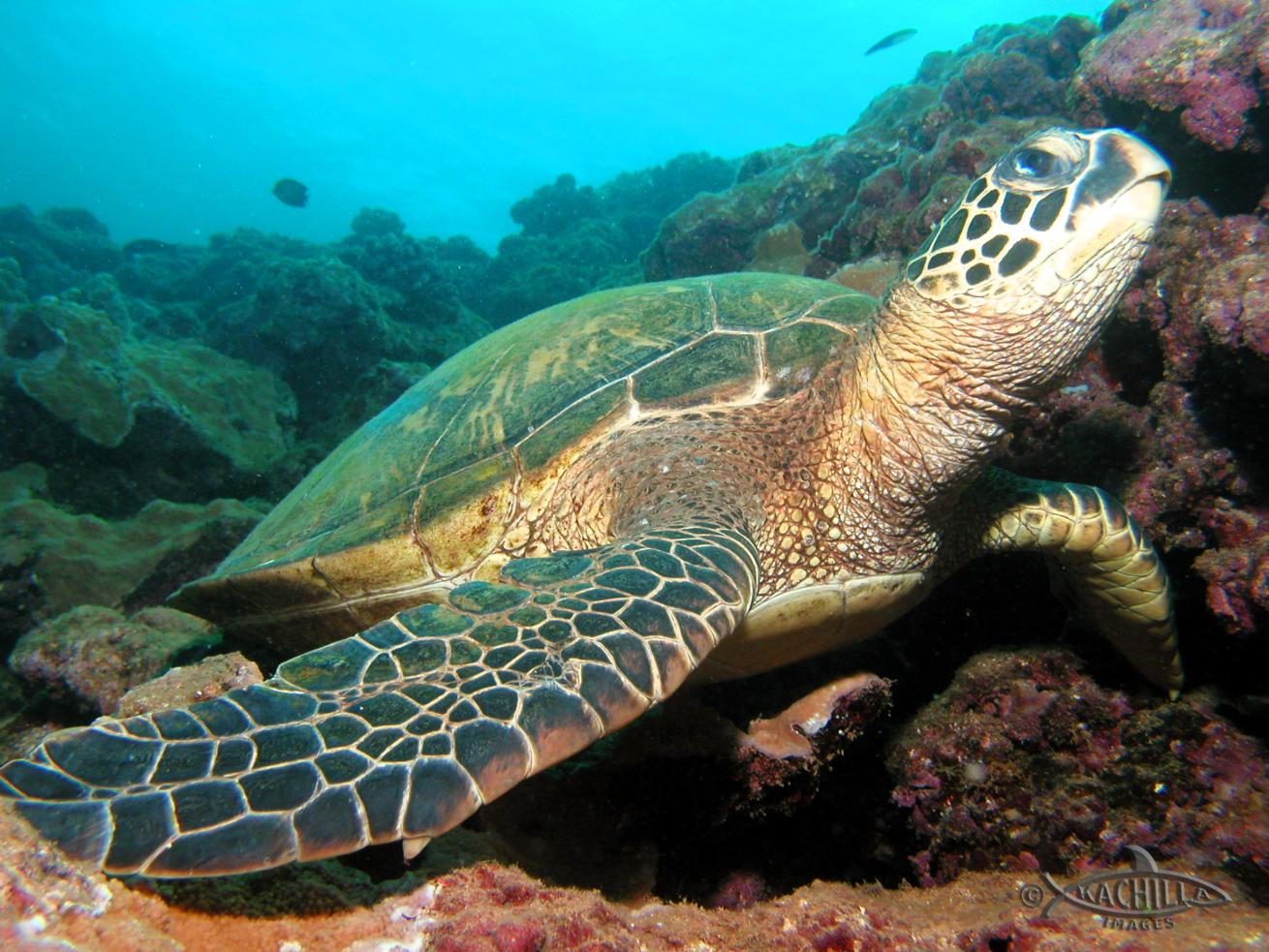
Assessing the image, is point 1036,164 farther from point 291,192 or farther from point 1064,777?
point 291,192

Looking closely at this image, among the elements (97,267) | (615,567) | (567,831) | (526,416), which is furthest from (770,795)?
(97,267)

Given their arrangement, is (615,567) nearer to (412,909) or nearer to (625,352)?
(412,909)

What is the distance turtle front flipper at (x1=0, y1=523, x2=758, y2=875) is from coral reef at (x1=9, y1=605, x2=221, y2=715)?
2.70 meters

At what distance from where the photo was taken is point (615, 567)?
1.67 meters

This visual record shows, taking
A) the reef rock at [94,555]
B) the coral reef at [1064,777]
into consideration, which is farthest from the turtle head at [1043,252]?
the reef rock at [94,555]

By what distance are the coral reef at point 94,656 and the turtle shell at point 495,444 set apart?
69 centimetres

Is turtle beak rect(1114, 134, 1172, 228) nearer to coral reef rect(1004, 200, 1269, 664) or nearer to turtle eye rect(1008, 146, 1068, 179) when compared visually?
turtle eye rect(1008, 146, 1068, 179)

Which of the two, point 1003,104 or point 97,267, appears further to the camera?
point 97,267

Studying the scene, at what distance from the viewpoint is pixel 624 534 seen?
7.42ft

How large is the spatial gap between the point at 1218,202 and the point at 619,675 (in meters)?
4.43

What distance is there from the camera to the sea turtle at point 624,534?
1.07 meters

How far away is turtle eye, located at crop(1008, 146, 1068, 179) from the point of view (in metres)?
1.99

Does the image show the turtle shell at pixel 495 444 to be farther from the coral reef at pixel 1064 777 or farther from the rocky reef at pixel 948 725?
the coral reef at pixel 1064 777

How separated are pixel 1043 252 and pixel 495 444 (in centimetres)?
218
